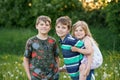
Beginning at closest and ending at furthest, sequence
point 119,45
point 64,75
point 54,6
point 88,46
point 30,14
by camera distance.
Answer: point 88,46 < point 64,75 < point 119,45 < point 54,6 < point 30,14

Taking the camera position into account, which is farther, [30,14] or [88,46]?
[30,14]

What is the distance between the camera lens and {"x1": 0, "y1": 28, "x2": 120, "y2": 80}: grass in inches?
288

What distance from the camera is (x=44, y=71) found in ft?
17.4

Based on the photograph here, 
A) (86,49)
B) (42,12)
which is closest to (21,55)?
(42,12)

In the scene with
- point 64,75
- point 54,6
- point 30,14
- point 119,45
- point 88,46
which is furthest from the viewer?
point 30,14

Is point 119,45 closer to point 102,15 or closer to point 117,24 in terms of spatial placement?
point 117,24

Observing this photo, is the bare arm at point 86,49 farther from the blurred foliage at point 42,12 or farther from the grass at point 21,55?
→ the blurred foliage at point 42,12

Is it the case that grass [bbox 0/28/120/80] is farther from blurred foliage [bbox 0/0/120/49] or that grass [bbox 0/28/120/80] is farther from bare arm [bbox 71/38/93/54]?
bare arm [bbox 71/38/93/54]

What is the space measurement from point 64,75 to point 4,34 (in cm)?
1262

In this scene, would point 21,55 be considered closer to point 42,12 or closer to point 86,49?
point 42,12

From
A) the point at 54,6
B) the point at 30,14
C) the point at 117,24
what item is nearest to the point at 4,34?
the point at 30,14

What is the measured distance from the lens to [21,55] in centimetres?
1360

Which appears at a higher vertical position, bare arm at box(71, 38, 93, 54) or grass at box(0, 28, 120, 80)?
bare arm at box(71, 38, 93, 54)

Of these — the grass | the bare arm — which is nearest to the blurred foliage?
the grass
